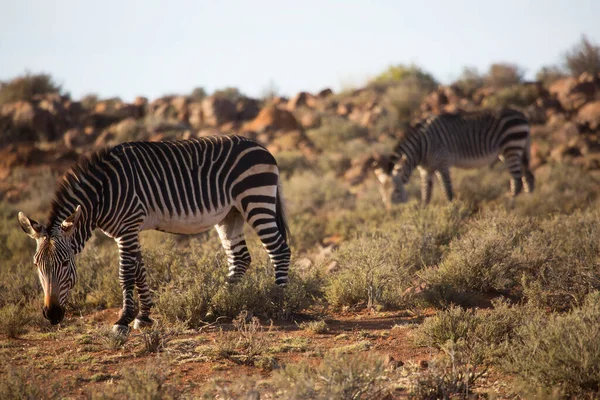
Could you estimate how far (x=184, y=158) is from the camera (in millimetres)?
7039

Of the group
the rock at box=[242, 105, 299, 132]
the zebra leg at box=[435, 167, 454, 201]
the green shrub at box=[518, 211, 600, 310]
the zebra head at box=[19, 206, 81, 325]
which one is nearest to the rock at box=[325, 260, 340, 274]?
→ the green shrub at box=[518, 211, 600, 310]

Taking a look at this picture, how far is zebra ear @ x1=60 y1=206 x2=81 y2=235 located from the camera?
5.64m

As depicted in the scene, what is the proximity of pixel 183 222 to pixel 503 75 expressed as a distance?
1122 inches

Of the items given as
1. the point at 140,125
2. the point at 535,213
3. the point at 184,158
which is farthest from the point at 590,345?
the point at 140,125

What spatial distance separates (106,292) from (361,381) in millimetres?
4653

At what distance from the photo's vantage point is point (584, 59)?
1259 inches

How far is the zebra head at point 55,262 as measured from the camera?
545 centimetres

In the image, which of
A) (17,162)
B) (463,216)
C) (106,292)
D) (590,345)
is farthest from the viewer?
(17,162)

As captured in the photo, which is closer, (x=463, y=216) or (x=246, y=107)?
(x=463, y=216)

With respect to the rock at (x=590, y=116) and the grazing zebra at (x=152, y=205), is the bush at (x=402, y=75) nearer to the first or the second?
the rock at (x=590, y=116)

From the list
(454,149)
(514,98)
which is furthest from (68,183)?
(514,98)

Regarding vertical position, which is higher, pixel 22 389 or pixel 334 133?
pixel 334 133

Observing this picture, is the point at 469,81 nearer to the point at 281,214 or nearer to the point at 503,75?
the point at 503,75

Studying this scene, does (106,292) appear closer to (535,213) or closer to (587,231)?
(587,231)
